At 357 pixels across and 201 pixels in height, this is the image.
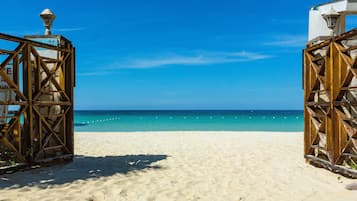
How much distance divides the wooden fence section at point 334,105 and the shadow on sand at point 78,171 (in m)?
4.18

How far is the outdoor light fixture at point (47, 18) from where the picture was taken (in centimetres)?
884

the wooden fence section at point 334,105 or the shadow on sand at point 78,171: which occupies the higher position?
the wooden fence section at point 334,105

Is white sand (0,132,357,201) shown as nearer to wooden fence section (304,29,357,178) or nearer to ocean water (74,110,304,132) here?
wooden fence section (304,29,357,178)

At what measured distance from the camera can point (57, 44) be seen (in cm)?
852

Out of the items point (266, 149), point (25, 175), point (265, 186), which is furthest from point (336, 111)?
point (25, 175)

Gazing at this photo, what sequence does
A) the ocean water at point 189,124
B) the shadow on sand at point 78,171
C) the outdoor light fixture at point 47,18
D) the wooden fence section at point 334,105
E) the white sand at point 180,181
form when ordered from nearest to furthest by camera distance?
the white sand at point 180,181
the shadow on sand at point 78,171
the wooden fence section at point 334,105
the outdoor light fixture at point 47,18
the ocean water at point 189,124

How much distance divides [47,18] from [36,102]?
2532mm

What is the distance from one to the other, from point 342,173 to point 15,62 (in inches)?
300

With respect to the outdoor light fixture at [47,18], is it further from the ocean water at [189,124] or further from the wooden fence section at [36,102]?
the ocean water at [189,124]

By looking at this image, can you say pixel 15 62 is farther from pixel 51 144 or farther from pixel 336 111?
A: pixel 336 111

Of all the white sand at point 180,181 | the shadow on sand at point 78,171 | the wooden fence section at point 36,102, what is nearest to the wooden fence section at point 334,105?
the white sand at point 180,181

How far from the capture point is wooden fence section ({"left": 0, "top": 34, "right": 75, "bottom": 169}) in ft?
24.0

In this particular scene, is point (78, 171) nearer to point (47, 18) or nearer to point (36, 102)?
point (36, 102)

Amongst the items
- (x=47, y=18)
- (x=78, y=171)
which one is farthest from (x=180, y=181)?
(x=47, y=18)
